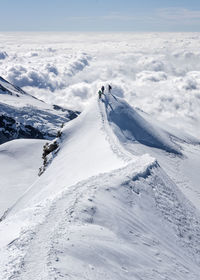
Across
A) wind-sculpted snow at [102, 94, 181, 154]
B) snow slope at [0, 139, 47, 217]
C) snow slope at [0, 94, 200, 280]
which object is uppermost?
snow slope at [0, 94, 200, 280]

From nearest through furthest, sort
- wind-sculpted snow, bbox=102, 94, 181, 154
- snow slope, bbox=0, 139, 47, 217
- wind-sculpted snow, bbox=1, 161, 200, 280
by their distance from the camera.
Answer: wind-sculpted snow, bbox=1, 161, 200, 280 → snow slope, bbox=0, 139, 47, 217 → wind-sculpted snow, bbox=102, 94, 181, 154

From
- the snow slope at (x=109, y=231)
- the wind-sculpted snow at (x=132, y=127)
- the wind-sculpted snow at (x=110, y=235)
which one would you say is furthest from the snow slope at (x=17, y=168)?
the wind-sculpted snow at (x=110, y=235)

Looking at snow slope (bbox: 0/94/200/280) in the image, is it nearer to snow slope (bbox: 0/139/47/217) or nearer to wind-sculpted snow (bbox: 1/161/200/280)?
wind-sculpted snow (bbox: 1/161/200/280)

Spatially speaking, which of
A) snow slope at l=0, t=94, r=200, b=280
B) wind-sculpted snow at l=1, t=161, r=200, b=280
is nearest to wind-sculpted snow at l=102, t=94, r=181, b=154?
snow slope at l=0, t=94, r=200, b=280

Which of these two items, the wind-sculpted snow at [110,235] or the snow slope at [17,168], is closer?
the wind-sculpted snow at [110,235]

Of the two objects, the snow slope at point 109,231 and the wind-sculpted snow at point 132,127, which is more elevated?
the snow slope at point 109,231

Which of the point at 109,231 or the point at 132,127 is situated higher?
the point at 109,231

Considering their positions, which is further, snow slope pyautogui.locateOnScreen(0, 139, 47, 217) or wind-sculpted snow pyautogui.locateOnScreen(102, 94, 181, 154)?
wind-sculpted snow pyautogui.locateOnScreen(102, 94, 181, 154)

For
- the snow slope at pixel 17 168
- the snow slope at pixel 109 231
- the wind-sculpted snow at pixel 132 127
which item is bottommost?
the snow slope at pixel 17 168

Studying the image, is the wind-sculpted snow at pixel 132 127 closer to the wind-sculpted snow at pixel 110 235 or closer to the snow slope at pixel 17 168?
the snow slope at pixel 17 168

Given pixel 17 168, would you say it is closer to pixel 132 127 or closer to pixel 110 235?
pixel 132 127

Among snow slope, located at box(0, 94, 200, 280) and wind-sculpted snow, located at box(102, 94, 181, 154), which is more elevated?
snow slope, located at box(0, 94, 200, 280)

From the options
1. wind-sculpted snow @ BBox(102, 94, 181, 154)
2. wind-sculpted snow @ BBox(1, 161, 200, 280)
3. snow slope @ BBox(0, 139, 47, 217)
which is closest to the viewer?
wind-sculpted snow @ BBox(1, 161, 200, 280)

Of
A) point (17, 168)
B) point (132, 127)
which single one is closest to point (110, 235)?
point (132, 127)
